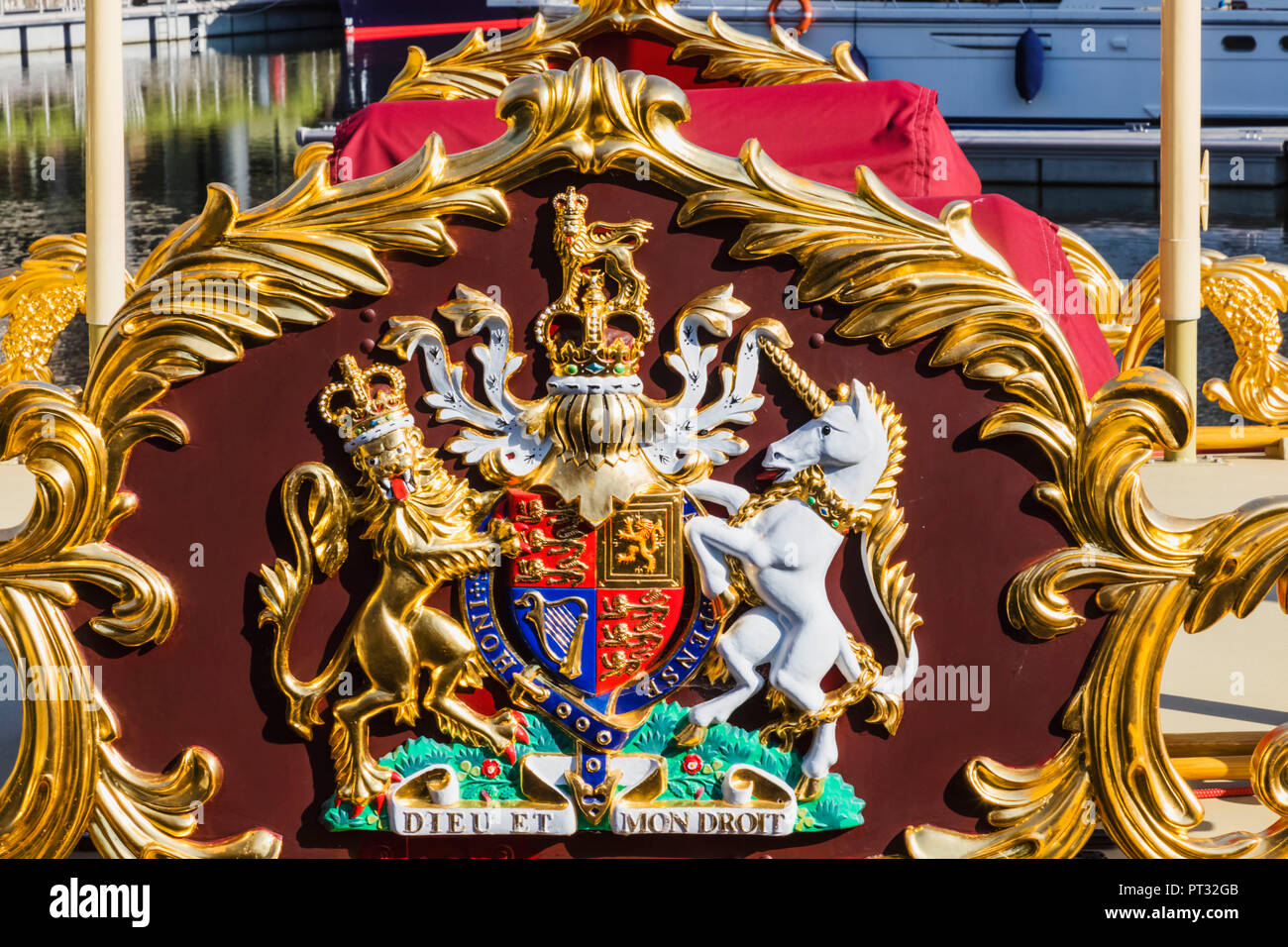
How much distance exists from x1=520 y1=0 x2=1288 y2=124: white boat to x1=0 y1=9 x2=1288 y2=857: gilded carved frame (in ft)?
42.6

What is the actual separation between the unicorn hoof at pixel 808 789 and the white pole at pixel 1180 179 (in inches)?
62.9

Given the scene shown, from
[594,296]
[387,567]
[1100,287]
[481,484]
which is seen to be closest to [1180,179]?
[1100,287]

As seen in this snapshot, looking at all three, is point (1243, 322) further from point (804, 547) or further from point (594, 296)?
point (594, 296)

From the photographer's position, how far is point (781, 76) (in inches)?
127

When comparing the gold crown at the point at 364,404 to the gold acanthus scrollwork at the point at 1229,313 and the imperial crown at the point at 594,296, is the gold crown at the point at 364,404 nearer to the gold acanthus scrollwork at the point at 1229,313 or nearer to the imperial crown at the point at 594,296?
the imperial crown at the point at 594,296

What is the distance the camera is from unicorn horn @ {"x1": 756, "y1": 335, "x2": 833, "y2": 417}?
1799 millimetres

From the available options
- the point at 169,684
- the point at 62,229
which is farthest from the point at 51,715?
the point at 62,229

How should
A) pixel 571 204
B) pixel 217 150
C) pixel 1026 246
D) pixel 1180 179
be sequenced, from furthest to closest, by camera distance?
pixel 217 150, pixel 1180 179, pixel 1026 246, pixel 571 204

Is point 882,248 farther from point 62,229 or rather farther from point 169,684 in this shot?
point 62,229

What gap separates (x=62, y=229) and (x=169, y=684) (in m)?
11.4

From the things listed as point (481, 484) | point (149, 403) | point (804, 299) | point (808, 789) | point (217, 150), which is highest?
point (217, 150)

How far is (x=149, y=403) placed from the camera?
1841 millimetres

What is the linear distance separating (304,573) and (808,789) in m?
0.66

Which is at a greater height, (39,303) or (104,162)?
(104,162)
